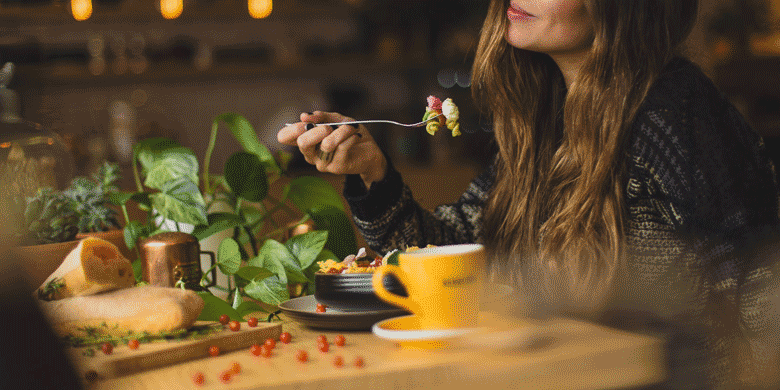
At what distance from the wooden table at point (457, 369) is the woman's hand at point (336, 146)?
0.41m

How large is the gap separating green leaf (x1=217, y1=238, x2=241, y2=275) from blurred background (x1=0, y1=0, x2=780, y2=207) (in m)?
2.11

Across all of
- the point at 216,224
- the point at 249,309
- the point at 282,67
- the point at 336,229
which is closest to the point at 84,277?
the point at 249,309

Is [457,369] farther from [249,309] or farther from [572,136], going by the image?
[572,136]

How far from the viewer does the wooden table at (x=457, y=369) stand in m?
0.47

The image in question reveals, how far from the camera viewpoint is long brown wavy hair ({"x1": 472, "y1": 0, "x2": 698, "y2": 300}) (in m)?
1.04

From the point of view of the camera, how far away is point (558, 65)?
120cm

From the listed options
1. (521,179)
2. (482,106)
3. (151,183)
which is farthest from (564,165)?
(151,183)

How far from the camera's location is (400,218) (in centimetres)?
112

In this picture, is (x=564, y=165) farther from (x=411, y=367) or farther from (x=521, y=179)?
(x=411, y=367)

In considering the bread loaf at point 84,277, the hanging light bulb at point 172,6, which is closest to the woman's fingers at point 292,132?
the bread loaf at point 84,277

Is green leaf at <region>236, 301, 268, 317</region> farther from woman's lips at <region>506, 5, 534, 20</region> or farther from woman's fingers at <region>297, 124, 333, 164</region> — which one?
woman's lips at <region>506, 5, 534, 20</region>

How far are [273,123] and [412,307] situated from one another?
116 inches

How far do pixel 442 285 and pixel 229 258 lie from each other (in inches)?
17.3

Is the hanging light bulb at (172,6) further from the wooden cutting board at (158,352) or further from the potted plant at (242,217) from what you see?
the wooden cutting board at (158,352)
